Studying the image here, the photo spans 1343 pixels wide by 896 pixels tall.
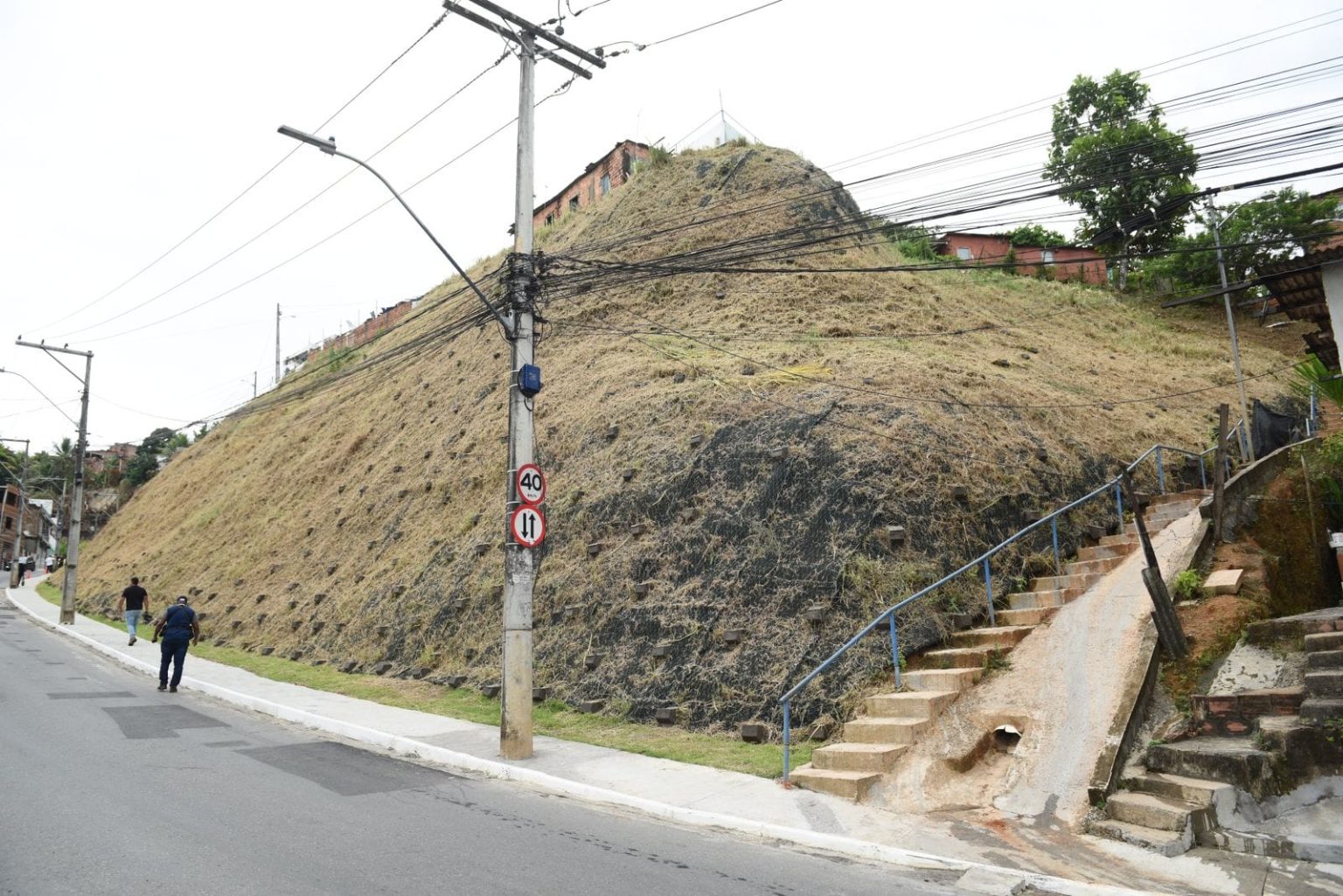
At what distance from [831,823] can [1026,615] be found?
4.83m

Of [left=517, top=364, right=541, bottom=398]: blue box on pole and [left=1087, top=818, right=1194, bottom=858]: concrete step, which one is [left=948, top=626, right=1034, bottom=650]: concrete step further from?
[left=517, top=364, right=541, bottom=398]: blue box on pole

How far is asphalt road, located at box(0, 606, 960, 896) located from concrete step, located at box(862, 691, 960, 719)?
2.73 meters

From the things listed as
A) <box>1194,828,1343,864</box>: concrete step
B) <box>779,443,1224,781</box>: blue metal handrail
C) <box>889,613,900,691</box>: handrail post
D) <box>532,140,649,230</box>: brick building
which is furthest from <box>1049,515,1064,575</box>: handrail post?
<box>532,140,649,230</box>: brick building

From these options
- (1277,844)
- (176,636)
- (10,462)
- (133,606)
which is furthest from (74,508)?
(10,462)

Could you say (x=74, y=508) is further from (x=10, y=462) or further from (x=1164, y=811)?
(x=10, y=462)

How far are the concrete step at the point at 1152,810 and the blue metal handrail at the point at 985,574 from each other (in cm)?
266

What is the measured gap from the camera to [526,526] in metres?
9.66

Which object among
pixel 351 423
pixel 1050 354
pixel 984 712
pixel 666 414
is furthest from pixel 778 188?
pixel 984 712

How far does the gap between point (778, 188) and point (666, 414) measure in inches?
486

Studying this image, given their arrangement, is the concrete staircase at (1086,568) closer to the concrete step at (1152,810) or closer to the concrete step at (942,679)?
the concrete step at (942,679)

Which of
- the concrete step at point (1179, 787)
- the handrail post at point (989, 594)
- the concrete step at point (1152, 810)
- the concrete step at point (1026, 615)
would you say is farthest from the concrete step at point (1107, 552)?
the concrete step at point (1152, 810)

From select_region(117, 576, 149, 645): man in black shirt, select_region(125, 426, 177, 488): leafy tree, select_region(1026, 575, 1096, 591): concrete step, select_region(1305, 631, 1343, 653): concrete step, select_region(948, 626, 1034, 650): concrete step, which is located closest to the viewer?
select_region(1305, 631, 1343, 653): concrete step

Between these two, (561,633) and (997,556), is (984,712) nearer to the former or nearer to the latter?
(997,556)

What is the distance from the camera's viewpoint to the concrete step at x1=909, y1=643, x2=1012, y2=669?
9500 millimetres
